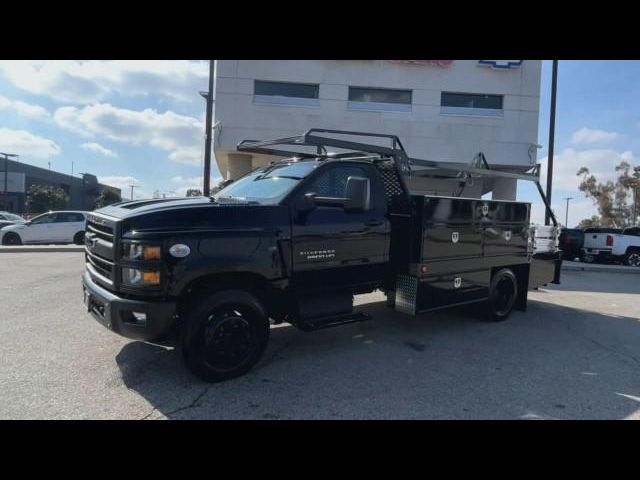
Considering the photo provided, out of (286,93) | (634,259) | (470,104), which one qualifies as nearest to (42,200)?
(286,93)

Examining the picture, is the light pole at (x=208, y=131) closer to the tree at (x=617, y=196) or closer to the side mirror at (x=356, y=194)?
the side mirror at (x=356, y=194)

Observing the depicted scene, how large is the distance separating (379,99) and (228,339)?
17283mm

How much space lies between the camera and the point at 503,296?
22.9 feet

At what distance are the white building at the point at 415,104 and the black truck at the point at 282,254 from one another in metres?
13.2

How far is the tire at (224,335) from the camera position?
391cm

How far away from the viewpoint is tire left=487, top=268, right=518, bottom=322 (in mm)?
6703

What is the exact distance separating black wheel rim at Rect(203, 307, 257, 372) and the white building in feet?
50.4

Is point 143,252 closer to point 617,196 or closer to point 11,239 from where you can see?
Answer: point 11,239

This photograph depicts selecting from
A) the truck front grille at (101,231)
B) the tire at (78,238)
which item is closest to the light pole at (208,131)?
the tire at (78,238)

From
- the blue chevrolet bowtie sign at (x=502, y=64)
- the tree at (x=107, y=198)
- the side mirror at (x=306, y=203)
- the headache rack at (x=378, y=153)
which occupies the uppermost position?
the blue chevrolet bowtie sign at (x=502, y=64)

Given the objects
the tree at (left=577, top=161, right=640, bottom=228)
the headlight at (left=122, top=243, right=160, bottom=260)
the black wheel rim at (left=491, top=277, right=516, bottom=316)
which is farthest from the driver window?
the tree at (left=577, top=161, right=640, bottom=228)
